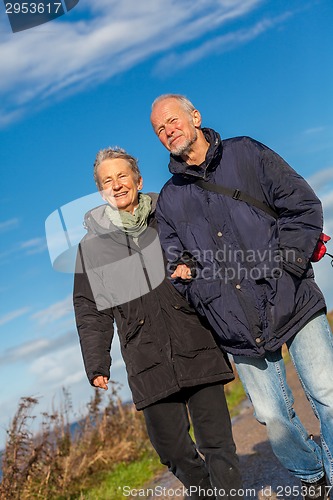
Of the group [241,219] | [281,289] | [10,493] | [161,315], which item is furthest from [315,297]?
[10,493]

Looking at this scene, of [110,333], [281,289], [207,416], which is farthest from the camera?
[110,333]

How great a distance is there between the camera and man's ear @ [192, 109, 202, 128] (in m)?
4.91

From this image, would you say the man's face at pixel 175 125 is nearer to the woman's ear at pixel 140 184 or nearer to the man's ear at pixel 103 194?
the woman's ear at pixel 140 184

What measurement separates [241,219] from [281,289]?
0.47m

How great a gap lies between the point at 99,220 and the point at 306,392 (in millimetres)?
1735

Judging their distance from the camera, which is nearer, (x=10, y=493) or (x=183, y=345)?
(x=183, y=345)

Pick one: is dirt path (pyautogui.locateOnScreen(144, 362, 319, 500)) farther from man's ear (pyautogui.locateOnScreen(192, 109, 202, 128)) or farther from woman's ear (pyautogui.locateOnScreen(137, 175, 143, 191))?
man's ear (pyautogui.locateOnScreen(192, 109, 202, 128))

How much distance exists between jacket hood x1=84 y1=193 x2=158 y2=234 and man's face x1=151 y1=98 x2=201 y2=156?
1.59 ft

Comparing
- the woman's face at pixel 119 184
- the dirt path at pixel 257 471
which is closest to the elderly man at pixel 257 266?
the woman's face at pixel 119 184

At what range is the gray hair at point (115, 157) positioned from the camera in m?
5.23

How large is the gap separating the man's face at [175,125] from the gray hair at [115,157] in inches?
14.7

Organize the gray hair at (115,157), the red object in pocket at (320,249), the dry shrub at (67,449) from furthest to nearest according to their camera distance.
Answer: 1. the dry shrub at (67,449)
2. the gray hair at (115,157)
3. the red object in pocket at (320,249)

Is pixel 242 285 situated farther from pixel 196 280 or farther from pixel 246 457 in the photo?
pixel 246 457

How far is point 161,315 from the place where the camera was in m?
4.99
